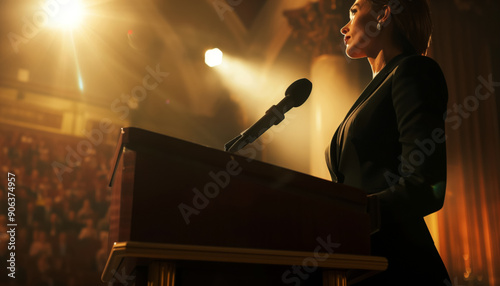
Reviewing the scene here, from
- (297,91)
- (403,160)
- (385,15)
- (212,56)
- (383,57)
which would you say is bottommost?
(403,160)

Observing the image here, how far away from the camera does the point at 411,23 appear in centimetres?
138

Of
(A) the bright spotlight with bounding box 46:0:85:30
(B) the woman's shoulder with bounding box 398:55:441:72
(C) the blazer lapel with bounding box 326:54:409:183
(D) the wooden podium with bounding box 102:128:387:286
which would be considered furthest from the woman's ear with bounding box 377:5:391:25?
(A) the bright spotlight with bounding box 46:0:85:30

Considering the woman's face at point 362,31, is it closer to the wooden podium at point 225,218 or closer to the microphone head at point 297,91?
the microphone head at point 297,91

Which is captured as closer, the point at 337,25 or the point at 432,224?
the point at 432,224

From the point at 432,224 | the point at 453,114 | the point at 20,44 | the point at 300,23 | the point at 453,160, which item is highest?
the point at 300,23

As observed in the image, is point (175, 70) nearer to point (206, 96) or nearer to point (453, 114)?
point (206, 96)

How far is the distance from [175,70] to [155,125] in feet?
2.48

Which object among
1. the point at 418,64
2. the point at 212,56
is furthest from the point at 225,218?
the point at 212,56

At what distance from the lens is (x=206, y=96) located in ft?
19.9

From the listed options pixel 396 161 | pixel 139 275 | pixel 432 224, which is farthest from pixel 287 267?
pixel 432 224

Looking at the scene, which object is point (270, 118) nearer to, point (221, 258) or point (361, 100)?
point (361, 100)

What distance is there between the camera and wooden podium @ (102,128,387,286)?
28.2 inches

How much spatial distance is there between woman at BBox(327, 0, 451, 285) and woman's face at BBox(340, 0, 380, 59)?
3cm

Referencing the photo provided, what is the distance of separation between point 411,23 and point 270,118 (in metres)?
0.57
